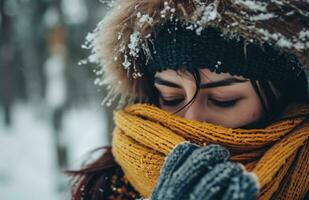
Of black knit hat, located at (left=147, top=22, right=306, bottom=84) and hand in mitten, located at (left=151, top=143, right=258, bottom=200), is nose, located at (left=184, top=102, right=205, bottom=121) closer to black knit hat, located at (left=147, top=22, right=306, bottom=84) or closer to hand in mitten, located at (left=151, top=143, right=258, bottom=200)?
black knit hat, located at (left=147, top=22, right=306, bottom=84)

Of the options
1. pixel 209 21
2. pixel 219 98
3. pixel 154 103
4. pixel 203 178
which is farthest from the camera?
pixel 154 103

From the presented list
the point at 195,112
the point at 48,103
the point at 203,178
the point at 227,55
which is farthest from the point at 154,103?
the point at 48,103

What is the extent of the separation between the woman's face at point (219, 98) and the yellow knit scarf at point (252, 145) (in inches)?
3.5

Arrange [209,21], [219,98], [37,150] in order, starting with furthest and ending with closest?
[37,150]
[219,98]
[209,21]

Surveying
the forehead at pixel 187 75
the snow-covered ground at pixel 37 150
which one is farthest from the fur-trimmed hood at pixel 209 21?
the snow-covered ground at pixel 37 150

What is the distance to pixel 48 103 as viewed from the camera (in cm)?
818

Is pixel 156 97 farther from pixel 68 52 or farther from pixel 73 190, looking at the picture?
pixel 68 52

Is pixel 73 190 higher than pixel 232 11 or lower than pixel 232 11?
lower

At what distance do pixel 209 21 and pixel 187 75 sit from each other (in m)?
0.21

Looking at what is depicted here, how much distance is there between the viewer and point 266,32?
1410mm

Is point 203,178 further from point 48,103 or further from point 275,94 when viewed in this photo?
point 48,103

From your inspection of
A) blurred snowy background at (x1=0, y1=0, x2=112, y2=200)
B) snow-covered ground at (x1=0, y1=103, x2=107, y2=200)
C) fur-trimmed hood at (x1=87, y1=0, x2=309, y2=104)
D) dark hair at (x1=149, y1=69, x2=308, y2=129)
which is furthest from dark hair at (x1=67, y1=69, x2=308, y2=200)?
snow-covered ground at (x1=0, y1=103, x2=107, y2=200)

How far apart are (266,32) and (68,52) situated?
6.11 m

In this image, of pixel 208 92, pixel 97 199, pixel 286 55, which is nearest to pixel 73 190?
pixel 97 199
